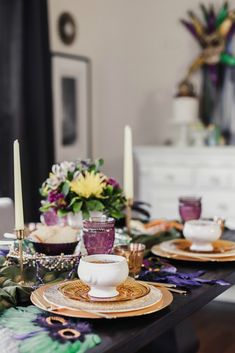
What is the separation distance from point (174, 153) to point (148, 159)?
0.70ft

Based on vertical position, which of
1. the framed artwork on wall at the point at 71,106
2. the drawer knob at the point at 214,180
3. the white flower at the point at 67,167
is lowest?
the drawer knob at the point at 214,180

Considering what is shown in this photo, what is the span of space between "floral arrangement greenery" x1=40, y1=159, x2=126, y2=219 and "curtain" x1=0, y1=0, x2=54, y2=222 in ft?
5.26

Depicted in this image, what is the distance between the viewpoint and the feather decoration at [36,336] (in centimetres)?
118

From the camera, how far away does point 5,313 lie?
1399mm

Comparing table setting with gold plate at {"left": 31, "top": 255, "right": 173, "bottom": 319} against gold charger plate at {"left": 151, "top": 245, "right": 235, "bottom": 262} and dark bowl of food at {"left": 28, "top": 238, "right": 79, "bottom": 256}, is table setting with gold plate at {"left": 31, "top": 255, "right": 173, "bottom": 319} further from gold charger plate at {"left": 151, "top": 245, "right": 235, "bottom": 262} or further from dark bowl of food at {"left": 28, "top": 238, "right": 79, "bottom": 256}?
gold charger plate at {"left": 151, "top": 245, "right": 235, "bottom": 262}

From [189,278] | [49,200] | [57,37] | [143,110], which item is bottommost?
[189,278]

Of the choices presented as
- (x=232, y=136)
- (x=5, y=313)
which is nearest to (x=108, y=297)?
(x=5, y=313)

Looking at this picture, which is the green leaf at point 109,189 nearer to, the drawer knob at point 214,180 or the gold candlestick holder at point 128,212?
the gold candlestick holder at point 128,212

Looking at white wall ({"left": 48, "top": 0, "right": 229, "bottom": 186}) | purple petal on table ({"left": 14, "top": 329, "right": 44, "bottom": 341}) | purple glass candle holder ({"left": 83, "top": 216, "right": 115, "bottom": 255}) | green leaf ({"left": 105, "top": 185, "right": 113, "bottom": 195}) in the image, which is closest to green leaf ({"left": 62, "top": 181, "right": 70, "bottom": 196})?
green leaf ({"left": 105, "top": 185, "right": 113, "bottom": 195})

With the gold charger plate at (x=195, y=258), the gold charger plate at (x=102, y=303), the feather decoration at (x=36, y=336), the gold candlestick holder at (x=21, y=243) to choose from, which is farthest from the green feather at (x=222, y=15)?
the feather decoration at (x=36, y=336)

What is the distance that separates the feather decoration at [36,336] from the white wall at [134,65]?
3.40 meters

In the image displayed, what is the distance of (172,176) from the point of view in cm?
443

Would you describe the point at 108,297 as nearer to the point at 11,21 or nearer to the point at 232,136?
the point at 11,21

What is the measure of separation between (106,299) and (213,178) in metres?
2.96
